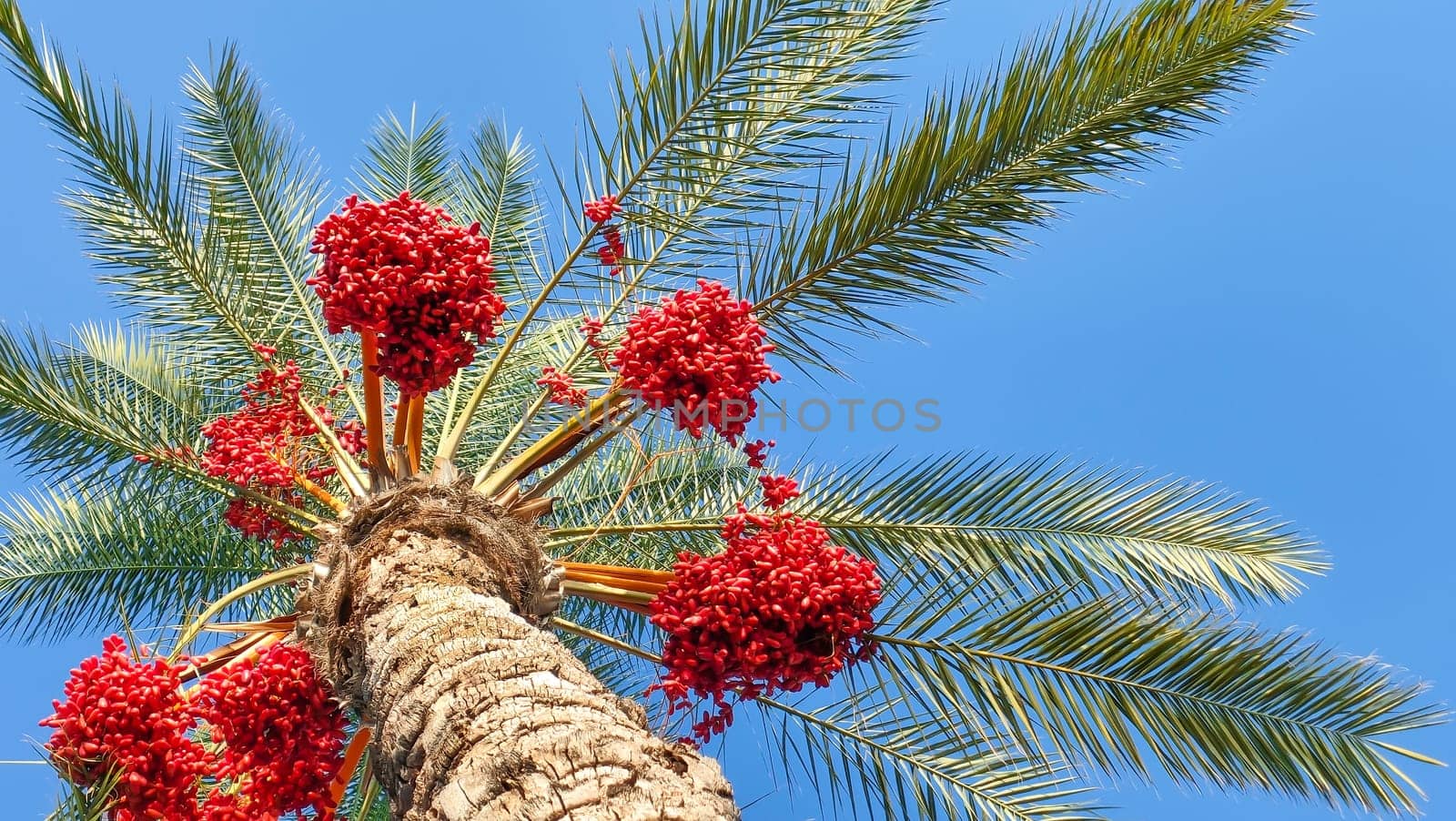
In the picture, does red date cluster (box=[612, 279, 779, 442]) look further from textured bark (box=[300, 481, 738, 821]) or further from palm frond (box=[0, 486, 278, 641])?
palm frond (box=[0, 486, 278, 641])

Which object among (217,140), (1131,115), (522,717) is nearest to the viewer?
(522,717)

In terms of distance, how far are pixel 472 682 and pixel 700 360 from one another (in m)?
1.75

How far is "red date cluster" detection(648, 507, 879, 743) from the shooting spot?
4594mm

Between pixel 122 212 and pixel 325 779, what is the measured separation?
3999mm

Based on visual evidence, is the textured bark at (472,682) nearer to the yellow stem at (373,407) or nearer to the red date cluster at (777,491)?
the yellow stem at (373,407)

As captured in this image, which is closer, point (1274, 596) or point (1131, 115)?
point (1131, 115)

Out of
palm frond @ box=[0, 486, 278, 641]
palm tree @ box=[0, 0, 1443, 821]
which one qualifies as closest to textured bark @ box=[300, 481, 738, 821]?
palm tree @ box=[0, 0, 1443, 821]

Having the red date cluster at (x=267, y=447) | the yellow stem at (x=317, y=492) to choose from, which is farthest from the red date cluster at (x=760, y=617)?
the red date cluster at (x=267, y=447)

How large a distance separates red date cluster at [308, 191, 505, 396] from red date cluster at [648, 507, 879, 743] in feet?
4.63

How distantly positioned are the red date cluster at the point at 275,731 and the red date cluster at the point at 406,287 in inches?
52.4

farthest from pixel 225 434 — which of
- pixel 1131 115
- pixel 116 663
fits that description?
pixel 1131 115

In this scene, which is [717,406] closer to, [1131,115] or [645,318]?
[645,318]

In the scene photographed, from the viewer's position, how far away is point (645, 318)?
16.3 ft

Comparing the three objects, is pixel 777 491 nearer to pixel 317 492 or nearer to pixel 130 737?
pixel 317 492
